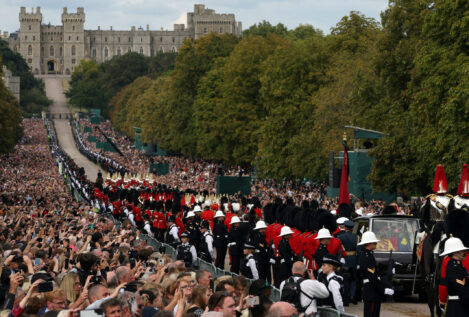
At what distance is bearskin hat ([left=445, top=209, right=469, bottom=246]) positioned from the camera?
1497 centimetres

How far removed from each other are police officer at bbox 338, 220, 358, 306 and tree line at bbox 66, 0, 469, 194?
14144 mm

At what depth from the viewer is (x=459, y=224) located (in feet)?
49.3

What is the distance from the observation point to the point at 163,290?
12.6 meters

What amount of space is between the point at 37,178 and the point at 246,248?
5744cm

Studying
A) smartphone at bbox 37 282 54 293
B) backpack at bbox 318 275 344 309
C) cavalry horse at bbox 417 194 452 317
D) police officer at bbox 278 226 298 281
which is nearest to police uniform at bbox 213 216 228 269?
police officer at bbox 278 226 298 281

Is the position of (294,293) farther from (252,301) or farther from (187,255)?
(187,255)

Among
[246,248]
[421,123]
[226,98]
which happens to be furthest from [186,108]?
[246,248]

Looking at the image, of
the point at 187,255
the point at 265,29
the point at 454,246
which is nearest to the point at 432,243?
the point at 454,246

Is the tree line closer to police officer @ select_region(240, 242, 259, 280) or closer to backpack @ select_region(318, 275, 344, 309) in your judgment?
police officer @ select_region(240, 242, 259, 280)

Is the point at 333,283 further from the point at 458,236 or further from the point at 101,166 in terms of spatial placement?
the point at 101,166

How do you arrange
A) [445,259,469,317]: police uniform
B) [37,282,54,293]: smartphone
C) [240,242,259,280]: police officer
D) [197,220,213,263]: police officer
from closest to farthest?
[37,282,54,293]: smartphone → [445,259,469,317]: police uniform → [240,242,259,280]: police officer → [197,220,213,263]: police officer

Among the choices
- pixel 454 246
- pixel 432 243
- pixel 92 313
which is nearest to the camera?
pixel 92 313

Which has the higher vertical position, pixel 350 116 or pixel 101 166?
pixel 350 116

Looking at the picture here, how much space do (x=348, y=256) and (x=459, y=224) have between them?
432cm
